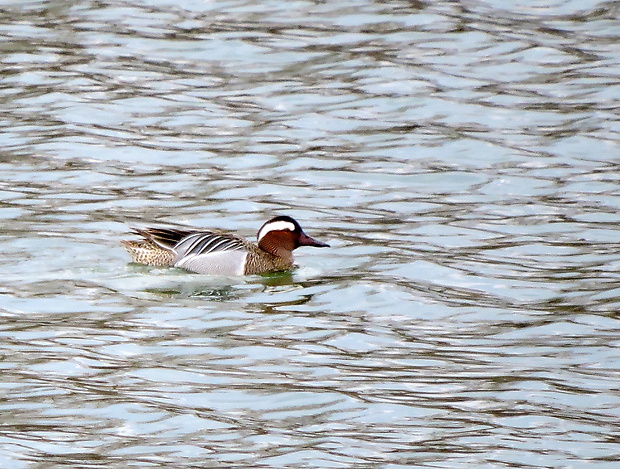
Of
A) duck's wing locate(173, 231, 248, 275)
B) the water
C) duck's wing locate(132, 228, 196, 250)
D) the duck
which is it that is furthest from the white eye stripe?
duck's wing locate(132, 228, 196, 250)

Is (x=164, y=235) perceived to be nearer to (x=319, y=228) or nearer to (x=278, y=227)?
(x=278, y=227)

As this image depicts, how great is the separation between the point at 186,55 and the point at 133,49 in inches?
27.7

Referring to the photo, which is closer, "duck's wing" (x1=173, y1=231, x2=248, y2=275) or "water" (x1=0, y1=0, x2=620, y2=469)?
"water" (x1=0, y1=0, x2=620, y2=469)

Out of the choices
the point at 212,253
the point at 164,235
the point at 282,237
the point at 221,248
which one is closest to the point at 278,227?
the point at 282,237

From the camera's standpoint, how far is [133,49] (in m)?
18.5

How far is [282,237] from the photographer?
12055mm

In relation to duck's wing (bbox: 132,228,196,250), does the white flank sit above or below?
below

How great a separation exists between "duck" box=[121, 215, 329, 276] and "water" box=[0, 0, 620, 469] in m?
0.16

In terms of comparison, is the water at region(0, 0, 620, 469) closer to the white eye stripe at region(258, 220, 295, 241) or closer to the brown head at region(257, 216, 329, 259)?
the brown head at region(257, 216, 329, 259)

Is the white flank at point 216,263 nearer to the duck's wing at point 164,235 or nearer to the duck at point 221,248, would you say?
the duck at point 221,248

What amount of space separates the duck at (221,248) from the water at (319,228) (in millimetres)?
158

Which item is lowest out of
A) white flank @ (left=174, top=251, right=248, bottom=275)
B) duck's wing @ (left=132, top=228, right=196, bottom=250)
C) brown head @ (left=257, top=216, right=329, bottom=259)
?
white flank @ (left=174, top=251, right=248, bottom=275)

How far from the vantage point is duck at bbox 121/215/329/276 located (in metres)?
11.8

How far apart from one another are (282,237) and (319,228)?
0.99m
